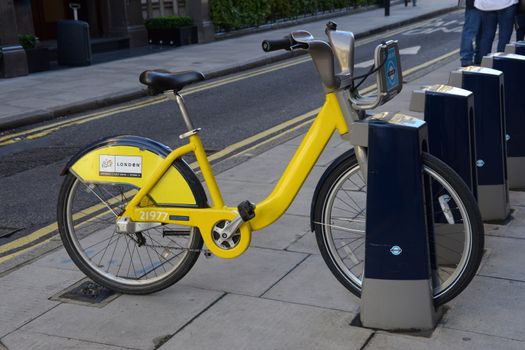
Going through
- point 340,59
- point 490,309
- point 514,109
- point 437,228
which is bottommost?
point 490,309

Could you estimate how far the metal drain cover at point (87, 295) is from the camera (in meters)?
4.75

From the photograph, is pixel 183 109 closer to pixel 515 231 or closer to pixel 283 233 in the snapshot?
pixel 283 233

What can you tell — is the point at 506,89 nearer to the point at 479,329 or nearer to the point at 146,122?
the point at 479,329

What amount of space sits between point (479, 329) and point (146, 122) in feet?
25.1

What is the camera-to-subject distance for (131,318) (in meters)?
4.50

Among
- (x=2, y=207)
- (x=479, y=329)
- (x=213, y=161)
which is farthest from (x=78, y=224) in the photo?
(x=479, y=329)

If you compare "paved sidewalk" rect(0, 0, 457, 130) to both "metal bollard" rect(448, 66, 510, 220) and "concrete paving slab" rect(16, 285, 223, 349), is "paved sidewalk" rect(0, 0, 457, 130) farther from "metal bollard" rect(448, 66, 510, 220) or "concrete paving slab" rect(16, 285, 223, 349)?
"metal bollard" rect(448, 66, 510, 220)

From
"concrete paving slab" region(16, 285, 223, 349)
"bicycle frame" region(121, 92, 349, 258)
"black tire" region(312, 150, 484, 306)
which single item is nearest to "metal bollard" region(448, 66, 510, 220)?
"black tire" region(312, 150, 484, 306)

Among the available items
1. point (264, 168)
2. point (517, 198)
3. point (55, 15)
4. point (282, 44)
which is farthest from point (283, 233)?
point (55, 15)

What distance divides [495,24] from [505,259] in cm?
671

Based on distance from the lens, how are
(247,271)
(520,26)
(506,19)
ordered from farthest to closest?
(520,26) → (506,19) → (247,271)

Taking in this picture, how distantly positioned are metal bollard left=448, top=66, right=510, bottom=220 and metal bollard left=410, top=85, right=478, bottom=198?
2.23 ft

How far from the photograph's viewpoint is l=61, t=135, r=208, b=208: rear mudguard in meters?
4.65

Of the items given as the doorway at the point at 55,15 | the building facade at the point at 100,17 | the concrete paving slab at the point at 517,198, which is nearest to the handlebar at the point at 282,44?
the concrete paving slab at the point at 517,198
